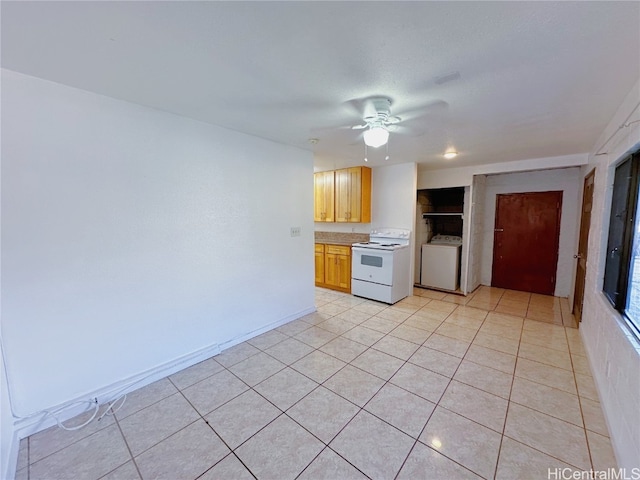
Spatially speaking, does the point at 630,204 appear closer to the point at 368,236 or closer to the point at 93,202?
the point at 368,236

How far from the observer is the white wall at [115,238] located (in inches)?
65.1

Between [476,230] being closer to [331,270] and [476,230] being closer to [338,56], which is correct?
[331,270]

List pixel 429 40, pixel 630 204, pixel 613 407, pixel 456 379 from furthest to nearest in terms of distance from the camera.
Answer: pixel 456 379 < pixel 630 204 < pixel 613 407 < pixel 429 40

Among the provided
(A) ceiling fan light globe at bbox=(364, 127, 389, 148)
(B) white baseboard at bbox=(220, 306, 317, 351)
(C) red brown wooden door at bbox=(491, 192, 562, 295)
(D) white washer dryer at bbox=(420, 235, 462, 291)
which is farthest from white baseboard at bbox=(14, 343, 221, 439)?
(C) red brown wooden door at bbox=(491, 192, 562, 295)

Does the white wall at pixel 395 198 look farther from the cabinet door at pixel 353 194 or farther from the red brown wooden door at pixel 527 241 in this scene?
the red brown wooden door at pixel 527 241

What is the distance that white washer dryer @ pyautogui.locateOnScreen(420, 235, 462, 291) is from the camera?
4.62 m

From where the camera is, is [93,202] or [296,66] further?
[93,202]

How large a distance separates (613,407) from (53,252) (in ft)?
12.3

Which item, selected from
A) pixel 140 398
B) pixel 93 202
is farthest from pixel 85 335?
pixel 93 202

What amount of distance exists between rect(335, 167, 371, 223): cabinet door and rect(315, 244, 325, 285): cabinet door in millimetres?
649

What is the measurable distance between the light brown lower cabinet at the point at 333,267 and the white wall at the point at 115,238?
1919 millimetres

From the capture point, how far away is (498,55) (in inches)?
53.9

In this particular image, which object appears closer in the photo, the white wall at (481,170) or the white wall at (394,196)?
the white wall at (481,170)
